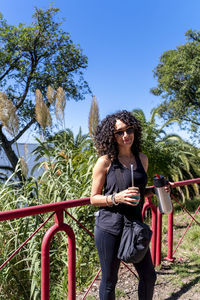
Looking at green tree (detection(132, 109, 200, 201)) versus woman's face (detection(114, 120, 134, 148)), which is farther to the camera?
green tree (detection(132, 109, 200, 201))

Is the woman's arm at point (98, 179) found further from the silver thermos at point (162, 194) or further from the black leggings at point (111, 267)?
the silver thermos at point (162, 194)

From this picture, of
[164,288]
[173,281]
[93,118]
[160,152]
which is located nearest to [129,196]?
[164,288]

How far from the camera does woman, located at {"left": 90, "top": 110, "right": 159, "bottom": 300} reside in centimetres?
166

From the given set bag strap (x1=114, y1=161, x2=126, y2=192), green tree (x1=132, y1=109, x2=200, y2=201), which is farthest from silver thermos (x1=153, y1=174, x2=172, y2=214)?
green tree (x1=132, y1=109, x2=200, y2=201)

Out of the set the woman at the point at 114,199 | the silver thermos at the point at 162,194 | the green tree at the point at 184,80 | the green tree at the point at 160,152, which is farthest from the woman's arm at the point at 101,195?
the green tree at the point at 184,80

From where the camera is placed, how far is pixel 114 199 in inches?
63.1

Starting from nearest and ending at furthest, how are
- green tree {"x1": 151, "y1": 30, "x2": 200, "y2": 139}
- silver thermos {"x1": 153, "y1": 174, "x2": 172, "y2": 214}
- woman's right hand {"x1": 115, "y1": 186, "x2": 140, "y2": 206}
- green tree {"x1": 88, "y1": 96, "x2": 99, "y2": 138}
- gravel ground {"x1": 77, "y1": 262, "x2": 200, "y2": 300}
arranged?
woman's right hand {"x1": 115, "y1": 186, "x2": 140, "y2": 206} → silver thermos {"x1": 153, "y1": 174, "x2": 172, "y2": 214} → gravel ground {"x1": 77, "y1": 262, "x2": 200, "y2": 300} → green tree {"x1": 88, "y1": 96, "x2": 99, "y2": 138} → green tree {"x1": 151, "y1": 30, "x2": 200, "y2": 139}

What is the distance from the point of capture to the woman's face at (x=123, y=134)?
178 centimetres

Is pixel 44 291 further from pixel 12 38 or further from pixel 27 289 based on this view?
pixel 12 38

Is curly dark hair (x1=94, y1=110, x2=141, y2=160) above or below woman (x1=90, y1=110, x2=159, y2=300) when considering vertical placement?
above

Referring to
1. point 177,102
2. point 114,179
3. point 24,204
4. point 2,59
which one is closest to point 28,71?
point 2,59

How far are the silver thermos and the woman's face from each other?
0.37 m

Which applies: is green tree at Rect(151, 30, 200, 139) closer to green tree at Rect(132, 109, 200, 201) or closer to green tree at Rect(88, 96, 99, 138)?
green tree at Rect(132, 109, 200, 201)

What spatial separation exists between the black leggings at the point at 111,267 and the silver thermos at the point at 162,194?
444 mm
